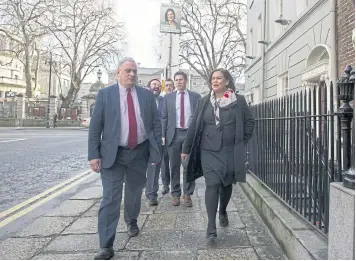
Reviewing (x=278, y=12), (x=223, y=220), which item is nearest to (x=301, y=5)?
(x=278, y=12)

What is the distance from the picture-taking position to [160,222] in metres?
4.55

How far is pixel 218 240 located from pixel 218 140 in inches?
41.7

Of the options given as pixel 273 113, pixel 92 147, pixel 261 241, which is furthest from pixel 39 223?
pixel 273 113

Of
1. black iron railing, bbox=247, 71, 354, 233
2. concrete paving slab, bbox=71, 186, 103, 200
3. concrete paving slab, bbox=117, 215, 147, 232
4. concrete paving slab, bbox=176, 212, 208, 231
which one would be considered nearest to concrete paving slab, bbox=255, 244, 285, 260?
black iron railing, bbox=247, 71, 354, 233

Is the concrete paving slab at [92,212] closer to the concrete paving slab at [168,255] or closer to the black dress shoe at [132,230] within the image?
the black dress shoe at [132,230]

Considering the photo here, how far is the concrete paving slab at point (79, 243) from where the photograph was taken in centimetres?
367

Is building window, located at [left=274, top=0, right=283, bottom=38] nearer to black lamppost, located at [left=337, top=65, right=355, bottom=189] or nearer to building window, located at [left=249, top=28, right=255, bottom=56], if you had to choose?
building window, located at [left=249, top=28, right=255, bottom=56]

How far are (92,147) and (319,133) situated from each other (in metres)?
2.12

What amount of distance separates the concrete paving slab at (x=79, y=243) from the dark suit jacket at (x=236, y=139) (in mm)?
1026

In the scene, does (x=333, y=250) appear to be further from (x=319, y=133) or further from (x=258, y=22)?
(x=258, y=22)

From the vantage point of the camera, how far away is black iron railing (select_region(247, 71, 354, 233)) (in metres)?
3.01

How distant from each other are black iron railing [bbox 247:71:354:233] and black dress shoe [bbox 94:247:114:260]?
186 centimetres

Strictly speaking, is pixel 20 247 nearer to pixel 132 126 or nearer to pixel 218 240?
pixel 132 126

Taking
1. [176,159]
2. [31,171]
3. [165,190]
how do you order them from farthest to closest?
[31,171], [165,190], [176,159]
